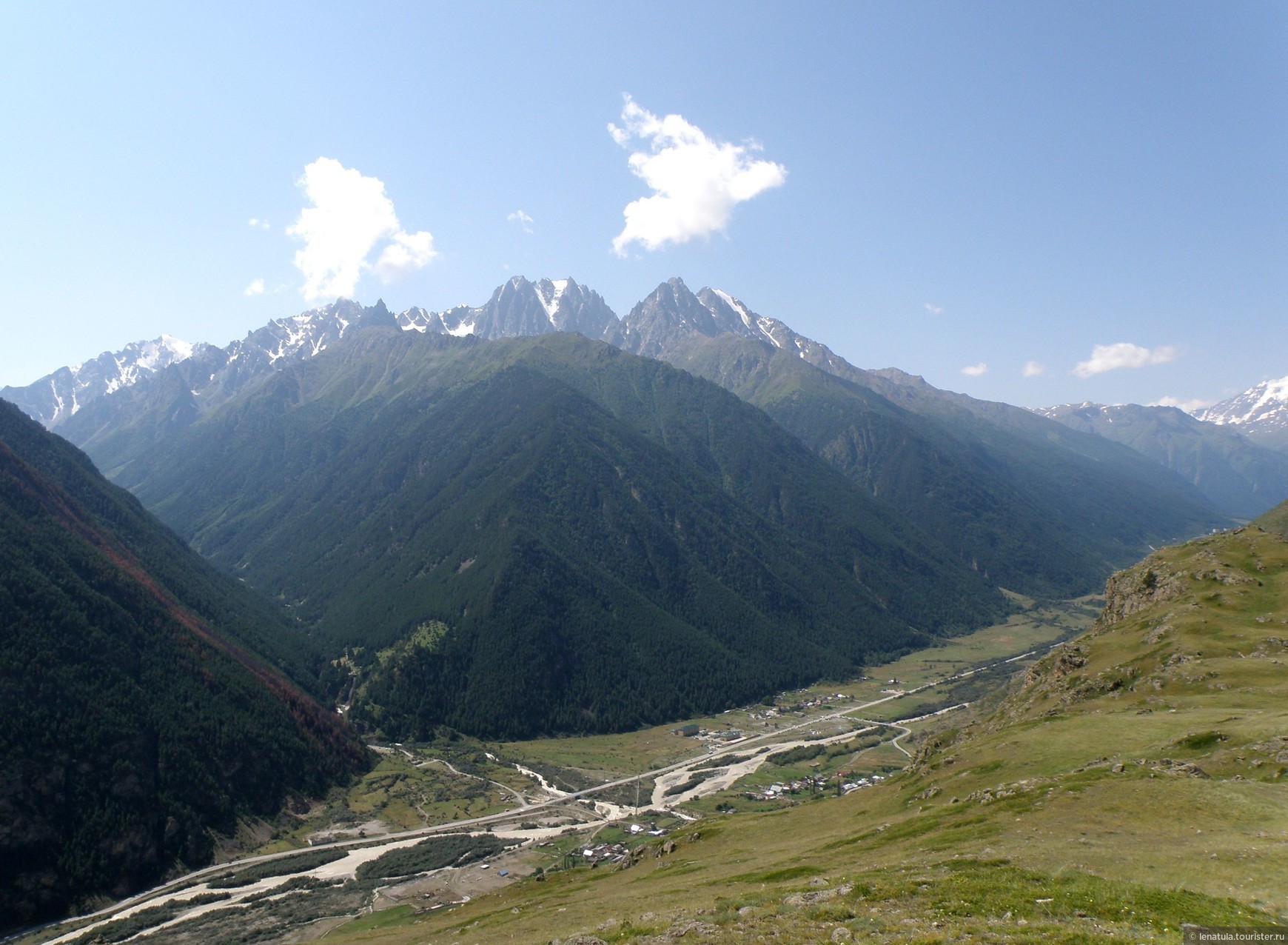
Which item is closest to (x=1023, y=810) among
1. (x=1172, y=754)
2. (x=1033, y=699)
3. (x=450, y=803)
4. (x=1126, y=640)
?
(x=1172, y=754)

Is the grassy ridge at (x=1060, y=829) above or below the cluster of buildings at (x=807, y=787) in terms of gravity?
above

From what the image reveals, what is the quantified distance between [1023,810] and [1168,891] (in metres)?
30.2

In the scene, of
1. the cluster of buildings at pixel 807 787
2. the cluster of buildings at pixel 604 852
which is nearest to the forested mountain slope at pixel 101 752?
the cluster of buildings at pixel 604 852

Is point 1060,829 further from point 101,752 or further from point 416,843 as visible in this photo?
Result: point 101,752

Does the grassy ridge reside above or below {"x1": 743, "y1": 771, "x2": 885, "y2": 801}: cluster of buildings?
above

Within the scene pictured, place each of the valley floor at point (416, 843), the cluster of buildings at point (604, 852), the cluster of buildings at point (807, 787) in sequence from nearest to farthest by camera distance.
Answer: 1. the valley floor at point (416, 843)
2. the cluster of buildings at point (604, 852)
3. the cluster of buildings at point (807, 787)

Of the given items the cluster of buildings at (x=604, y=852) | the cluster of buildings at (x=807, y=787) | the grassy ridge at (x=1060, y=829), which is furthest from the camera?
the cluster of buildings at (x=807, y=787)

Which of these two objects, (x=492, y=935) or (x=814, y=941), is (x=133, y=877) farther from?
(x=814, y=941)

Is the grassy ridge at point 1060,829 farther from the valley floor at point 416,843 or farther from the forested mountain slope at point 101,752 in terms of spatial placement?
the forested mountain slope at point 101,752

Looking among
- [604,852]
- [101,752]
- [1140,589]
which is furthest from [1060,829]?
[101,752]

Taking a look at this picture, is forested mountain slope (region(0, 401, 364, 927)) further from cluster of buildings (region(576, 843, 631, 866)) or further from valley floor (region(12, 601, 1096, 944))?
cluster of buildings (region(576, 843, 631, 866))

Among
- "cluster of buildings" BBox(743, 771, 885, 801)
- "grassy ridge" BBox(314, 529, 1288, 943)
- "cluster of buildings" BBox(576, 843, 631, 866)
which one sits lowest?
"cluster of buildings" BBox(743, 771, 885, 801)

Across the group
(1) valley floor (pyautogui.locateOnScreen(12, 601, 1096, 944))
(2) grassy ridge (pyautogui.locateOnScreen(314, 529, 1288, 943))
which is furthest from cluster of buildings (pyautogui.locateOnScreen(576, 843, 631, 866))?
(2) grassy ridge (pyautogui.locateOnScreen(314, 529, 1288, 943))

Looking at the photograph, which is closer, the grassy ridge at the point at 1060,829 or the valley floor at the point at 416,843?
the grassy ridge at the point at 1060,829
